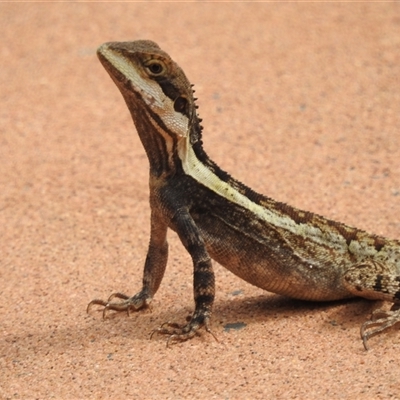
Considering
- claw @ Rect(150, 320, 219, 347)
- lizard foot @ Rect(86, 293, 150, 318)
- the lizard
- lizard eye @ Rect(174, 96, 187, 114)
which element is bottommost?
lizard foot @ Rect(86, 293, 150, 318)

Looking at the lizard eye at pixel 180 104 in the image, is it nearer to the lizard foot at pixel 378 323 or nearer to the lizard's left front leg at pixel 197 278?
the lizard's left front leg at pixel 197 278

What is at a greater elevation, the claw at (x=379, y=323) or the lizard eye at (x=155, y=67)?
the lizard eye at (x=155, y=67)

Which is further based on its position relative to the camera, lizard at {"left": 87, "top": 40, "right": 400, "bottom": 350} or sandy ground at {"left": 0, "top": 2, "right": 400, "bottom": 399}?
lizard at {"left": 87, "top": 40, "right": 400, "bottom": 350}

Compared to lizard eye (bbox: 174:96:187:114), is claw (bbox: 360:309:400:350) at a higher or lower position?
lower

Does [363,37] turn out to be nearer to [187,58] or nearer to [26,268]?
[187,58]

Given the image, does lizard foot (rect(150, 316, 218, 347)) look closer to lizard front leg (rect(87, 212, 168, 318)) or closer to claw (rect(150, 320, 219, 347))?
claw (rect(150, 320, 219, 347))

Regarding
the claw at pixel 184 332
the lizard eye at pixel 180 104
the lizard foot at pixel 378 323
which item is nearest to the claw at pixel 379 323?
the lizard foot at pixel 378 323

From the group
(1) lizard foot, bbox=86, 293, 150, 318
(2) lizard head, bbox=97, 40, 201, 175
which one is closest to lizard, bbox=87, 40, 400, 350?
(2) lizard head, bbox=97, 40, 201, 175
